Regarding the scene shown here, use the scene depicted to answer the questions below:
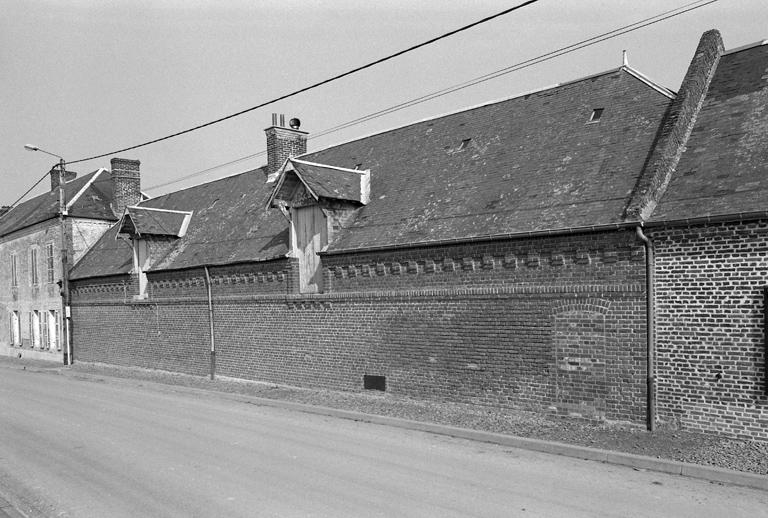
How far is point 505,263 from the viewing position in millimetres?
12609

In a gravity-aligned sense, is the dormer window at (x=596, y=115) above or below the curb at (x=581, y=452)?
above

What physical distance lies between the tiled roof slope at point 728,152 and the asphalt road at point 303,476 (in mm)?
4242

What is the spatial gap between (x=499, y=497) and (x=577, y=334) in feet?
15.1

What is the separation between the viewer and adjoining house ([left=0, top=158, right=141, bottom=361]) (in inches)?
1254

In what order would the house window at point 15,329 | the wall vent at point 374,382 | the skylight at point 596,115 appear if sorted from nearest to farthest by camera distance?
the skylight at point 596,115, the wall vent at point 374,382, the house window at point 15,329

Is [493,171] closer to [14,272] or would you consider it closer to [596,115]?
[596,115]

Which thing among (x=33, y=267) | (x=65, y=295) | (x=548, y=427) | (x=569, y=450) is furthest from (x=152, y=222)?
(x=569, y=450)

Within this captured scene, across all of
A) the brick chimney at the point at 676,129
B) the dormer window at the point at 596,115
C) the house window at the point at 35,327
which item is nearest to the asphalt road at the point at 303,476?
the brick chimney at the point at 676,129

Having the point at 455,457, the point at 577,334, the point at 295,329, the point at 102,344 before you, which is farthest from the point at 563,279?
the point at 102,344

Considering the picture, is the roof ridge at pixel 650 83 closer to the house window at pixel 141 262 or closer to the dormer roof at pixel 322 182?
the dormer roof at pixel 322 182

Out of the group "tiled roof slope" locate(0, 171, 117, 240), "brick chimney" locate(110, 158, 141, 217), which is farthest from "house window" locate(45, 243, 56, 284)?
"brick chimney" locate(110, 158, 141, 217)

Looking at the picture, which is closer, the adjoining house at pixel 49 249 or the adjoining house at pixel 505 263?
the adjoining house at pixel 505 263

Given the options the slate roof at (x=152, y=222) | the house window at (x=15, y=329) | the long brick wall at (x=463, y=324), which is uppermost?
the slate roof at (x=152, y=222)

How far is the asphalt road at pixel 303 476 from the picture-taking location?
7188 millimetres
